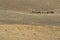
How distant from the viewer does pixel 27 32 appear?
1.70 feet

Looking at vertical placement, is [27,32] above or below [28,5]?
below

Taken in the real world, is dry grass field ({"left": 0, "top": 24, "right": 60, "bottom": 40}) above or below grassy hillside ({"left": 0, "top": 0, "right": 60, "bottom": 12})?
below

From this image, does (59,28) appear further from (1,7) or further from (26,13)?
(1,7)

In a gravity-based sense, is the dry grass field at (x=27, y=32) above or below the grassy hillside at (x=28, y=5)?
below

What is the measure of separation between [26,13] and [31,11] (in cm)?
3

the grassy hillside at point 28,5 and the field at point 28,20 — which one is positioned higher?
the grassy hillside at point 28,5

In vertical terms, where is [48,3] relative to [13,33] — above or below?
above

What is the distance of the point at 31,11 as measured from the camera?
1.76ft

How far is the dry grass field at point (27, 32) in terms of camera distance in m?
0.51

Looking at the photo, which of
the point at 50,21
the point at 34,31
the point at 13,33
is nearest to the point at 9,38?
the point at 13,33

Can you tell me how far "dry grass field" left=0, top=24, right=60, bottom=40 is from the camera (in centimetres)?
51

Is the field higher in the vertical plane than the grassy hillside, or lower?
lower

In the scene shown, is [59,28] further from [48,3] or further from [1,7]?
[1,7]

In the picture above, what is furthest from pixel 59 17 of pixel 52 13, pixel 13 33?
pixel 13 33
